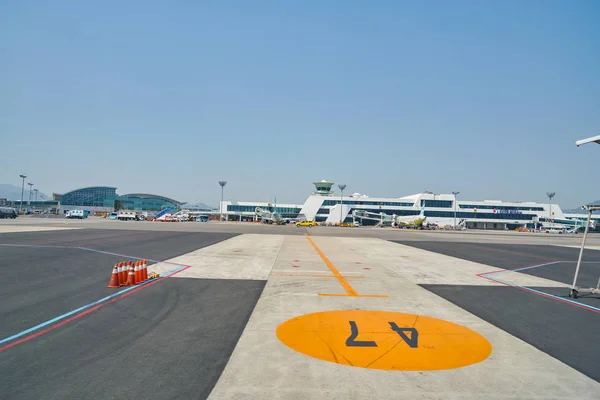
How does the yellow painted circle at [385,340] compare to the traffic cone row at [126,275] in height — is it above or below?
below

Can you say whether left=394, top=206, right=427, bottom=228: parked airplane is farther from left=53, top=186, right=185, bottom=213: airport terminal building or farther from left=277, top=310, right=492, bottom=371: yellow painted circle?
left=53, top=186, right=185, bottom=213: airport terminal building

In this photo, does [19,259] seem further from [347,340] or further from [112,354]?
[347,340]

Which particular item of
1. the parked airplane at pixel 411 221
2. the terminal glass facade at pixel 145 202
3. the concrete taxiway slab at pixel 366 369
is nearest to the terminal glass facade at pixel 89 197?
the terminal glass facade at pixel 145 202

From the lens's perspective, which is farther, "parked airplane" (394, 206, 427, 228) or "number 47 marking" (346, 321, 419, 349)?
"parked airplane" (394, 206, 427, 228)

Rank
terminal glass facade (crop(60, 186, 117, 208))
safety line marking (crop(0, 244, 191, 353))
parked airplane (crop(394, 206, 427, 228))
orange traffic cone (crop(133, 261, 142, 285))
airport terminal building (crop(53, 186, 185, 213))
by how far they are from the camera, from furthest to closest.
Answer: terminal glass facade (crop(60, 186, 117, 208))
airport terminal building (crop(53, 186, 185, 213))
parked airplane (crop(394, 206, 427, 228))
orange traffic cone (crop(133, 261, 142, 285))
safety line marking (crop(0, 244, 191, 353))

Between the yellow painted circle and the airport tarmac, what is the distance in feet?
0.14

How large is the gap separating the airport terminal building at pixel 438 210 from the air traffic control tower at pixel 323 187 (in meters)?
2.71

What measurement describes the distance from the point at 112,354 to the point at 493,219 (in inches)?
5309

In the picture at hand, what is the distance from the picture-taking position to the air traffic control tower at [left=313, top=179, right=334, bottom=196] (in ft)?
417

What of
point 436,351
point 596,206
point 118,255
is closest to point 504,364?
point 436,351

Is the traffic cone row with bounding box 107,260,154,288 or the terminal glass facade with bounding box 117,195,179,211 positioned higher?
the terminal glass facade with bounding box 117,195,179,211

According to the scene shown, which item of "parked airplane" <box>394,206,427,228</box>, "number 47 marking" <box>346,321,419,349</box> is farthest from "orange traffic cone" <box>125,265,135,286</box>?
"parked airplane" <box>394,206,427,228</box>

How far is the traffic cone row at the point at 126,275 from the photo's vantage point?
469 inches

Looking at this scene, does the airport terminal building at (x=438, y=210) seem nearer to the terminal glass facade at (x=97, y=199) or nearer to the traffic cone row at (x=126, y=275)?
the terminal glass facade at (x=97, y=199)
